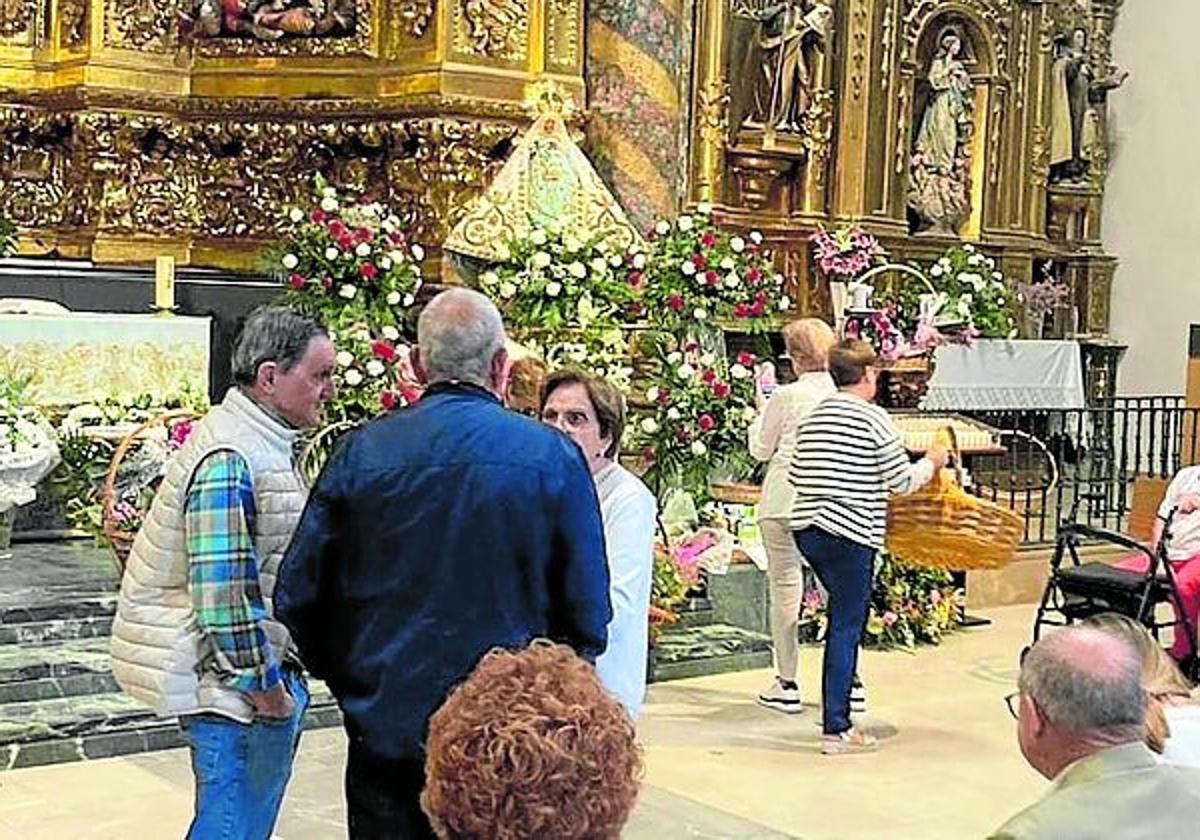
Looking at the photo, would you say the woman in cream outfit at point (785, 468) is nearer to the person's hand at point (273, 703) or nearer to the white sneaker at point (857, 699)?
the white sneaker at point (857, 699)

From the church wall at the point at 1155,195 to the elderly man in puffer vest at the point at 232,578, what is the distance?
13165 mm

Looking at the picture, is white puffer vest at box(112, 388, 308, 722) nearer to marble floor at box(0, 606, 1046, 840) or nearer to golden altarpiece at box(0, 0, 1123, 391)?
marble floor at box(0, 606, 1046, 840)

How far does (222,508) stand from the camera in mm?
3623

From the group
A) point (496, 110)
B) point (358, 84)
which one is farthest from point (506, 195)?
point (358, 84)

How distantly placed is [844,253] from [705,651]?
4598mm

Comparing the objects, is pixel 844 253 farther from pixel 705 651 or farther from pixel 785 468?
pixel 785 468

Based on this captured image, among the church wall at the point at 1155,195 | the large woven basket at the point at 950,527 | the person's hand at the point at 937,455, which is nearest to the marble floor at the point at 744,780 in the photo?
the large woven basket at the point at 950,527

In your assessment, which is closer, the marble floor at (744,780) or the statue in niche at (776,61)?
the marble floor at (744,780)

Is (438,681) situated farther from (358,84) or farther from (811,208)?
(811,208)

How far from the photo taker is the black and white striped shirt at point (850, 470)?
6.59 meters

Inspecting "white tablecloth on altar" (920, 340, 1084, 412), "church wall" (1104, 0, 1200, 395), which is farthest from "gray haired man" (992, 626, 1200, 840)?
"church wall" (1104, 0, 1200, 395)

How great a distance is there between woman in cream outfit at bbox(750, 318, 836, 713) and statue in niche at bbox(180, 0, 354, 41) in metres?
5.27

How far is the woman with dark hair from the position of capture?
3857 millimetres

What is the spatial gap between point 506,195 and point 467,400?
710 centimetres
